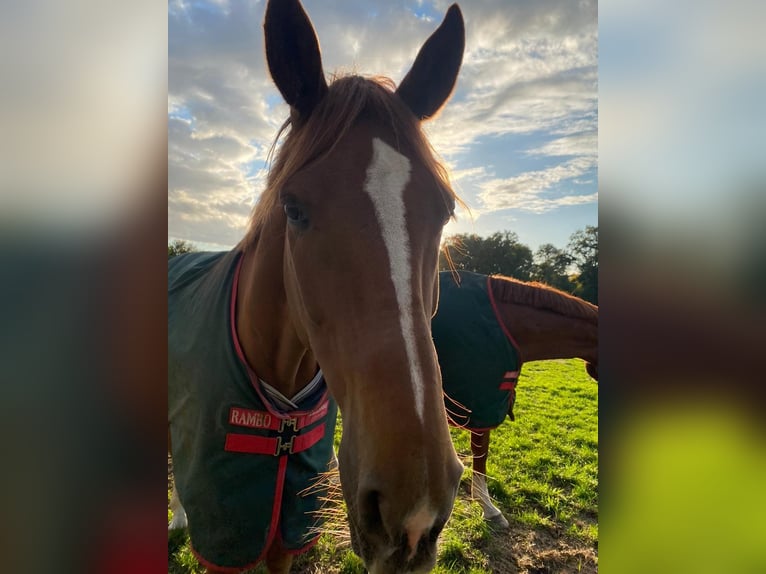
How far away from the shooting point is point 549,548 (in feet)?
12.1

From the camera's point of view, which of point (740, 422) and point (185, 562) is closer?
point (740, 422)

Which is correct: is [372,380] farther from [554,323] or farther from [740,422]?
[554,323]

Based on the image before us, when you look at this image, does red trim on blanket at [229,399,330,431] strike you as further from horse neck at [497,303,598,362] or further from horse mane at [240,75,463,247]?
horse neck at [497,303,598,362]

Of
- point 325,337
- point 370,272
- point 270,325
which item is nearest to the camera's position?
point 370,272

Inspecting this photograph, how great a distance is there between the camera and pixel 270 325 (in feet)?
5.90

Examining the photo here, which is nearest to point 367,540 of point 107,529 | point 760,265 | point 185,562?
point 107,529

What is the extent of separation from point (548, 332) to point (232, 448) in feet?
11.5

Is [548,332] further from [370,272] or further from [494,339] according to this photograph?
[370,272]

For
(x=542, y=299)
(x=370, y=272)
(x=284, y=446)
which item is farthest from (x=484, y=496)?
(x=370, y=272)

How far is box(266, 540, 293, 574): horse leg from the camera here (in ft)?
7.12

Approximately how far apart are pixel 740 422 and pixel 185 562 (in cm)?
400

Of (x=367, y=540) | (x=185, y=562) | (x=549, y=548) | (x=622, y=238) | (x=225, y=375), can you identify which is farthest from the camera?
(x=549, y=548)

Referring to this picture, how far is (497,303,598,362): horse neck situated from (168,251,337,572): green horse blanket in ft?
9.26

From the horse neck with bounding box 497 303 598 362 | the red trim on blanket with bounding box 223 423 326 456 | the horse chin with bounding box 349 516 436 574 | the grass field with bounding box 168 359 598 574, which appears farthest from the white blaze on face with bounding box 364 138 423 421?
the horse neck with bounding box 497 303 598 362
